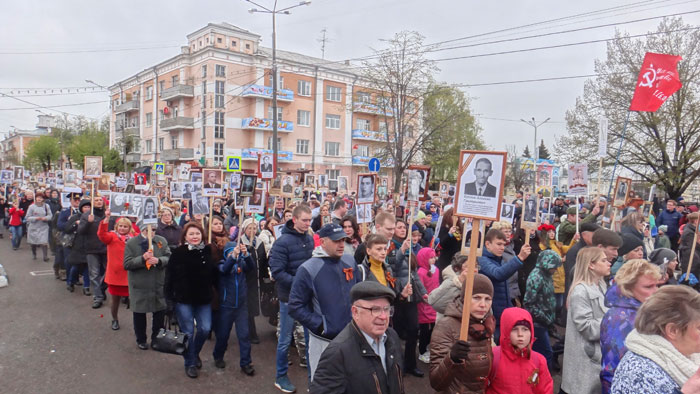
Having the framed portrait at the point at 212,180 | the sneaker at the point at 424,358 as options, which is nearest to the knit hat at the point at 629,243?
the sneaker at the point at 424,358

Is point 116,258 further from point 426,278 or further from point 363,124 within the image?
point 363,124

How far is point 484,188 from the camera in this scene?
3346 mm

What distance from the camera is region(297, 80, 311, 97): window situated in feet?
159

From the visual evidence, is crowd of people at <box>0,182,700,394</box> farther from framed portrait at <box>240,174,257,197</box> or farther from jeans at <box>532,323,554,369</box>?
framed portrait at <box>240,174,257,197</box>

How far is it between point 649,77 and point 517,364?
914 centimetres

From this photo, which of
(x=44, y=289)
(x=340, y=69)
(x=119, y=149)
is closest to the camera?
(x=44, y=289)

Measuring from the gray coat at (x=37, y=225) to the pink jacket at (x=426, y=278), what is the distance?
37.5 ft

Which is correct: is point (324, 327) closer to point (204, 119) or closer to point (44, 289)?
point (44, 289)

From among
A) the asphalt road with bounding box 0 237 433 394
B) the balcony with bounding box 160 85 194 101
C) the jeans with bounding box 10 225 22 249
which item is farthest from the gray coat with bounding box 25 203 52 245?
the balcony with bounding box 160 85 194 101

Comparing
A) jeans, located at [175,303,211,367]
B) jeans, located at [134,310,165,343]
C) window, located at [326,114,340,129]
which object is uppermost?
window, located at [326,114,340,129]

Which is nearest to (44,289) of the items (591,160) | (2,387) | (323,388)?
(2,387)

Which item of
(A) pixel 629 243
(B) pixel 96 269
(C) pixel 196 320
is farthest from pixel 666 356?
(B) pixel 96 269

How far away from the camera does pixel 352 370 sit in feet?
8.27

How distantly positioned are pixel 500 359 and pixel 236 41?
4765 cm
